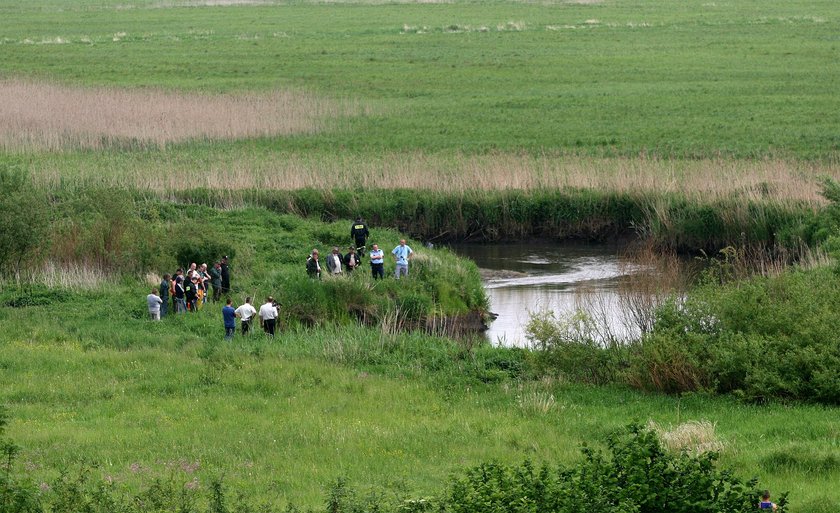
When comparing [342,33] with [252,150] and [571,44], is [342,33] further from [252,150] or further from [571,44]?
[252,150]

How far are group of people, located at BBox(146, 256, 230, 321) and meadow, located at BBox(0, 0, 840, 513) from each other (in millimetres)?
536

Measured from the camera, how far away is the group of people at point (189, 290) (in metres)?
→ 30.8

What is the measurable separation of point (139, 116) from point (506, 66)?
91.3 ft

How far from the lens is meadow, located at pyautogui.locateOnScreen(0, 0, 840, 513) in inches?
840

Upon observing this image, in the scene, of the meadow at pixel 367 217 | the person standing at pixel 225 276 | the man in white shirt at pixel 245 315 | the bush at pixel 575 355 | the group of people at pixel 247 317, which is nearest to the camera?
the meadow at pixel 367 217

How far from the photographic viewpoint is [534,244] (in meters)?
42.5

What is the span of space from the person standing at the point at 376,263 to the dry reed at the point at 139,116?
66.6 ft

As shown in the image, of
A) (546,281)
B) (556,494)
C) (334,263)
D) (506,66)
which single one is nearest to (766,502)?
(556,494)

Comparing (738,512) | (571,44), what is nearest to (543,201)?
(738,512)

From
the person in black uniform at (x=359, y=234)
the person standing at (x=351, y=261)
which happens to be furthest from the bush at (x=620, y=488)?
the person in black uniform at (x=359, y=234)

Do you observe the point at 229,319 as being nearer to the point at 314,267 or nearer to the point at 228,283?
the point at 228,283

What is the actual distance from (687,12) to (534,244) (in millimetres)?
70363

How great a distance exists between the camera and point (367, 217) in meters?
42.3

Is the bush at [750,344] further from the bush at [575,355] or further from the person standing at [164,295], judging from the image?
the person standing at [164,295]
